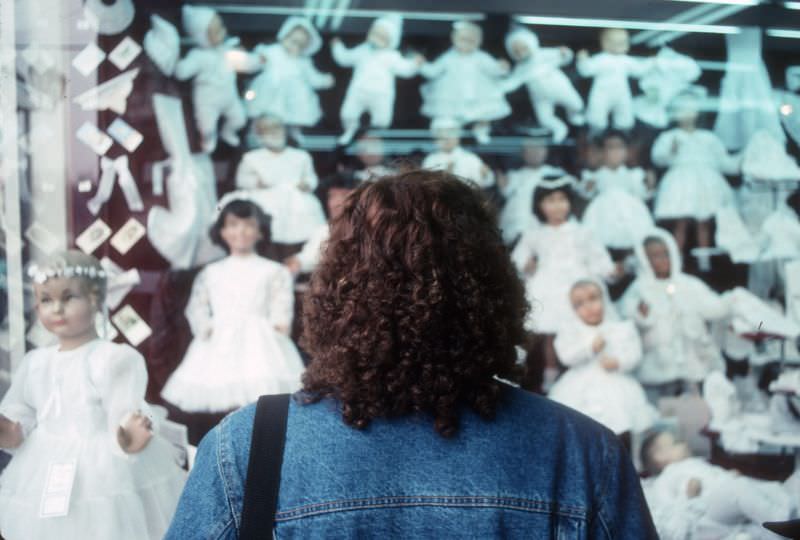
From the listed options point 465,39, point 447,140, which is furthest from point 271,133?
point 465,39

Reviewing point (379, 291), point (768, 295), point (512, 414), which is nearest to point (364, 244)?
point (379, 291)

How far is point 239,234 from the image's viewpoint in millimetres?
2463

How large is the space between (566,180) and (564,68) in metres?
0.46

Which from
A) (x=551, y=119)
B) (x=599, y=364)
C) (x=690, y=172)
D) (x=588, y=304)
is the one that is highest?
(x=551, y=119)

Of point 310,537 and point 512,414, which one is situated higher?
point 512,414

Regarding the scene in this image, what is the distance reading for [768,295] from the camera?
111 inches

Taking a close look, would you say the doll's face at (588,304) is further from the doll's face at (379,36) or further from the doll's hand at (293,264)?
the doll's face at (379,36)

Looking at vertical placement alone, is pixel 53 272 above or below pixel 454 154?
below

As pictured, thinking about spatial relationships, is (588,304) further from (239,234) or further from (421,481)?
(421,481)

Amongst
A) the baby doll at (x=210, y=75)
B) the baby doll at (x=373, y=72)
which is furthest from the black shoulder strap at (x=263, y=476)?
the baby doll at (x=373, y=72)

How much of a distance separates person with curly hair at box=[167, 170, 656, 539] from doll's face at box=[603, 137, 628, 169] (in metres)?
1.87

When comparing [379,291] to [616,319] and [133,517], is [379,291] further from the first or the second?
[616,319]

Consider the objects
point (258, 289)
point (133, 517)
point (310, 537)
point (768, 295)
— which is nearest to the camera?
point (310, 537)

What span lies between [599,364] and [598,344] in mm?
80
